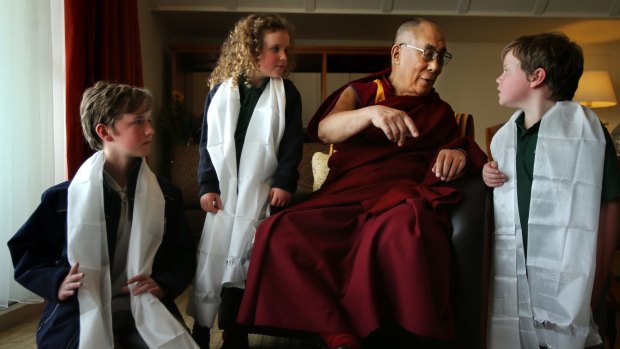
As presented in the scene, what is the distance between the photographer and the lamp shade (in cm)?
439

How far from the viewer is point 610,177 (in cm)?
134

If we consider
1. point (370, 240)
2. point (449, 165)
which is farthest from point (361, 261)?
point (449, 165)

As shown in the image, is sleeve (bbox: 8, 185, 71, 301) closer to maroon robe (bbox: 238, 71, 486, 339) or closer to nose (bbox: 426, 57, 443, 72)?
maroon robe (bbox: 238, 71, 486, 339)

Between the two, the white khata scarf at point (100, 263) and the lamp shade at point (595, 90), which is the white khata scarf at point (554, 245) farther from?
the lamp shade at point (595, 90)

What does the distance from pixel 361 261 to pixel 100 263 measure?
0.69 metres

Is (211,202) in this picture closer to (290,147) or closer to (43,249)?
(290,147)

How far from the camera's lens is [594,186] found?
1307 millimetres

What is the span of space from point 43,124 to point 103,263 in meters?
1.20

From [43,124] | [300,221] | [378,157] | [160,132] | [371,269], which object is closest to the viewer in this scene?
[371,269]

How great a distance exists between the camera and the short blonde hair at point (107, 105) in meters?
1.43

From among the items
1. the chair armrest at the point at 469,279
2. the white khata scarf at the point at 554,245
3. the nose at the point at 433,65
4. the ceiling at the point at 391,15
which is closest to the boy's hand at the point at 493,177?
the white khata scarf at the point at 554,245

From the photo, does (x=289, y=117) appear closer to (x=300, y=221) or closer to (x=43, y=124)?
(x=300, y=221)

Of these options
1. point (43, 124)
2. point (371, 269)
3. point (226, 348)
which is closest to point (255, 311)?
point (226, 348)

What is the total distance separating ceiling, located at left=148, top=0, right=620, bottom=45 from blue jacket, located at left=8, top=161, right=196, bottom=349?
2681 millimetres
